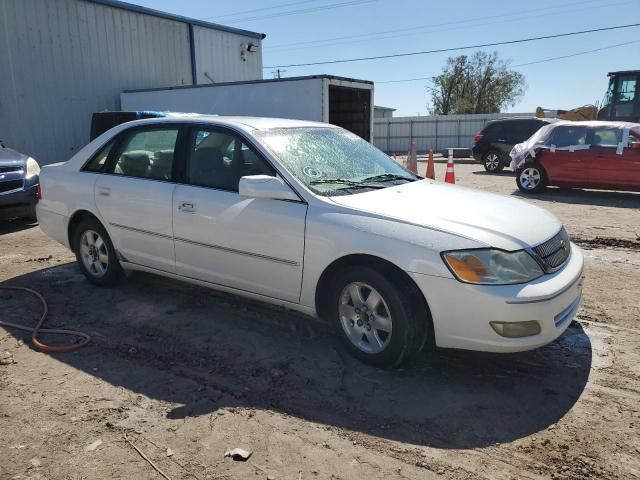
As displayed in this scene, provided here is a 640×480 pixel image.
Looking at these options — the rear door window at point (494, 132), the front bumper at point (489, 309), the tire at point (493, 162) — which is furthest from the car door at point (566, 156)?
the front bumper at point (489, 309)

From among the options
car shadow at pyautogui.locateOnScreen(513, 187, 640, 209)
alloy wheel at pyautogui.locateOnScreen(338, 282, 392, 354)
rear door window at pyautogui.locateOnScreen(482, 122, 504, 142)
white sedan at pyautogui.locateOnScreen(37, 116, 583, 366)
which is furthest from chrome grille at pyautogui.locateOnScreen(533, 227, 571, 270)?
rear door window at pyautogui.locateOnScreen(482, 122, 504, 142)

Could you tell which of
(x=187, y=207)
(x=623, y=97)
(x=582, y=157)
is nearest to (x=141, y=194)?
(x=187, y=207)

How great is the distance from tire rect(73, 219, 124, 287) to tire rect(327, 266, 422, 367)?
2447 mm

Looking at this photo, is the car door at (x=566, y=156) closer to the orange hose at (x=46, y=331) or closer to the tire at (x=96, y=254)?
the tire at (x=96, y=254)

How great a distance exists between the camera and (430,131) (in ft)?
102

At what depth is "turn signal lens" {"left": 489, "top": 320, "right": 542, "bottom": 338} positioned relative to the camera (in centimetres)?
298

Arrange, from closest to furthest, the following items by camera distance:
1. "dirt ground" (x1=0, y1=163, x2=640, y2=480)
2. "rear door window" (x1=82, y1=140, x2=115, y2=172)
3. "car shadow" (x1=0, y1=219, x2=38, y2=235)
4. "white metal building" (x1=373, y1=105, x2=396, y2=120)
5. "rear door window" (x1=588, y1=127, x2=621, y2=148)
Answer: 1. "dirt ground" (x1=0, y1=163, x2=640, y2=480)
2. "rear door window" (x1=82, y1=140, x2=115, y2=172)
3. "car shadow" (x1=0, y1=219, x2=38, y2=235)
4. "rear door window" (x1=588, y1=127, x2=621, y2=148)
5. "white metal building" (x1=373, y1=105, x2=396, y2=120)

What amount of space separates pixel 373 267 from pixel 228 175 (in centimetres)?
144

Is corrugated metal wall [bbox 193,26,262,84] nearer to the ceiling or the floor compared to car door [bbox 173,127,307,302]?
nearer to the ceiling

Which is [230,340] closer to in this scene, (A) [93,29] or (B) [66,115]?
(B) [66,115]

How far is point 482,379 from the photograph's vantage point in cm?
328

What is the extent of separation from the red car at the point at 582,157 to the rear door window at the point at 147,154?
28.0 feet

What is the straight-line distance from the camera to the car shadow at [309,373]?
2.87 metres

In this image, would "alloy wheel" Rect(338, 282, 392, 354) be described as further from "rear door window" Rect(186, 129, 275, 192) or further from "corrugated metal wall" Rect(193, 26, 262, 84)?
"corrugated metal wall" Rect(193, 26, 262, 84)
